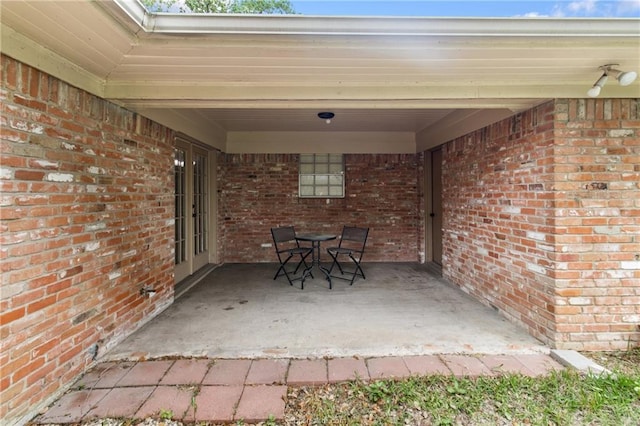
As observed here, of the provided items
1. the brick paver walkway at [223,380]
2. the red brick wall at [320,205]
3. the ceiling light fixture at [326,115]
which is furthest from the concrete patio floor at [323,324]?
the ceiling light fixture at [326,115]

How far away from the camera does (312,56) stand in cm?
204

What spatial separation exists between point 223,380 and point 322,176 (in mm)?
4284

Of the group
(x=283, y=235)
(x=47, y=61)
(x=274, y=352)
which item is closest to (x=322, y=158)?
(x=283, y=235)

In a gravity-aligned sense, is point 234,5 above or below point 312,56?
above

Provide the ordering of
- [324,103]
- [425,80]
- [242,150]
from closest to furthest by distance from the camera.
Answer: [425,80]
[324,103]
[242,150]

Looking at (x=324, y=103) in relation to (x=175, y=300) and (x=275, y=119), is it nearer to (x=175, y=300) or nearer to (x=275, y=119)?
(x=275, y=119)

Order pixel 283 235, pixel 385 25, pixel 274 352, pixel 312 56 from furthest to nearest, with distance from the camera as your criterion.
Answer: pixel 283 235 < pixel 274 352 < pixel 312 56 < pixel 385 25

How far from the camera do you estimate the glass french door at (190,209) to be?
4.43 metres

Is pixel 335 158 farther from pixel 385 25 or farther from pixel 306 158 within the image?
pixel 385 25

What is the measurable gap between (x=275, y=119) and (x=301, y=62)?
2674 millimetres

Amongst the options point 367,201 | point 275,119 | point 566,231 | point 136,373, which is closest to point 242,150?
point 275,119

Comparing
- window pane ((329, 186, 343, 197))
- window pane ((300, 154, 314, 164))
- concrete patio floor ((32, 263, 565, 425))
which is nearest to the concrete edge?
concrete patio floor ((32, 263, 565, 425))

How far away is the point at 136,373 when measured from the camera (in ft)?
7.13

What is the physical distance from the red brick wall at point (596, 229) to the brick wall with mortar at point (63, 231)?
3.74 m
